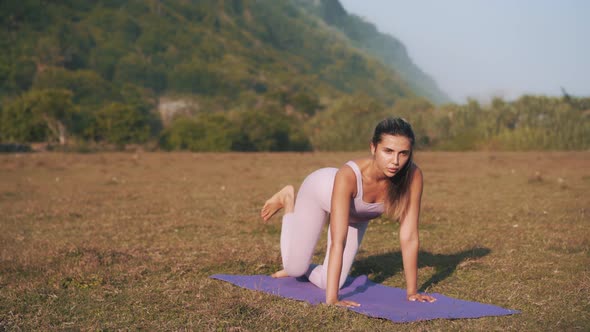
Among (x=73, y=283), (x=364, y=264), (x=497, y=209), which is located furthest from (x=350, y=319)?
(x=497, y=209)

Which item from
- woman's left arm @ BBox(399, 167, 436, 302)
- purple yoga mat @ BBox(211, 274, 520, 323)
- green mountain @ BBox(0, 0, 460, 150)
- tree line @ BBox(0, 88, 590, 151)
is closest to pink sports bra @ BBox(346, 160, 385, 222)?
woman's left arm @ BBox(399, 167, 436, 302)

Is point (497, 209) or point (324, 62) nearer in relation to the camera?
point (497, 209)

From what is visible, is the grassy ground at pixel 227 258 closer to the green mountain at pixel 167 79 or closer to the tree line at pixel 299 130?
the tree line at pixel 299 130

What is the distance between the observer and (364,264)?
738cm

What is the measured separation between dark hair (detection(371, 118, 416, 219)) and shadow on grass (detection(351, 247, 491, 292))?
1.31 meters

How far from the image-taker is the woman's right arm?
5.22m

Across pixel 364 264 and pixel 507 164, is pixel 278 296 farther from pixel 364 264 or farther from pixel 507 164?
pixel 507 164

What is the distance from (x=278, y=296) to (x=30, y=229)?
6.32 m

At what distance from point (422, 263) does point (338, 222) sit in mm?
2627

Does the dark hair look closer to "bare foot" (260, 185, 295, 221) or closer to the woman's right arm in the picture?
the woman's right arm

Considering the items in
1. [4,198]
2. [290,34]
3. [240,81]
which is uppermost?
[290,34]

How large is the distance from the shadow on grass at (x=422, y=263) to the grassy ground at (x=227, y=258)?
0.08ft

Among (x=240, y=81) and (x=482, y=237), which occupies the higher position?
(x=240, y=81)

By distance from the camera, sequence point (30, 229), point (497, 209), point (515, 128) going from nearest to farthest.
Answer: point (30, 229) < point (497, 209) < point (515, 128)
